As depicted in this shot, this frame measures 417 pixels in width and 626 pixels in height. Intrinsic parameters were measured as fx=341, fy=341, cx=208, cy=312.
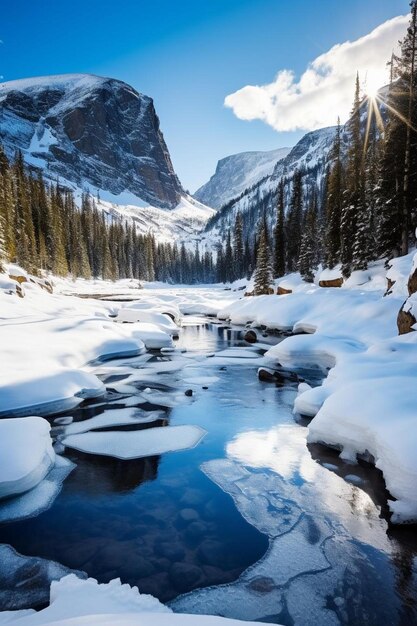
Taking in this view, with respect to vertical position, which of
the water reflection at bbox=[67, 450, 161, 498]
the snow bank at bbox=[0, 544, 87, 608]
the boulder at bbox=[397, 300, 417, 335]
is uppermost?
the boulder at bbox=[397, 300, 417, 335]

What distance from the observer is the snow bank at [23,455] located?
5594 millimetres

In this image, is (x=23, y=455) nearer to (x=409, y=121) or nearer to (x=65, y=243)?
(x=409, y=121)

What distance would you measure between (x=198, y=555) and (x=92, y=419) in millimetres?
5472

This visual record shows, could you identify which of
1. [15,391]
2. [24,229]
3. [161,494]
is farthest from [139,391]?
[24,229]

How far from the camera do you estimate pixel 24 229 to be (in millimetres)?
42406

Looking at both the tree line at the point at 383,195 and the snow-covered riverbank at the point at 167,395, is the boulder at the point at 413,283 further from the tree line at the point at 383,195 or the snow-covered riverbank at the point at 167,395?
the tree line at the point at 383,195

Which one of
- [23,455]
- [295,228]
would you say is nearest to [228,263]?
[295,228]

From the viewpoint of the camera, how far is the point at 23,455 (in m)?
5.98

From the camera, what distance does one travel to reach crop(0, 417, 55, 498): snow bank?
5.59 m

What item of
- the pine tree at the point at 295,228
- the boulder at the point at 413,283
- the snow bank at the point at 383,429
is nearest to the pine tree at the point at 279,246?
the pine tree at the point at 295,228

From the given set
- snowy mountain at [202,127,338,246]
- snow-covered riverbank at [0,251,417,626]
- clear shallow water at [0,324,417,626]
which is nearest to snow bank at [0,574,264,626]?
snow-covered riverbank at [0,251,417,626]

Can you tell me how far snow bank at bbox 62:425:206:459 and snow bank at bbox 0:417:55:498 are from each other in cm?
96

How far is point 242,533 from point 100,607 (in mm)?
2313

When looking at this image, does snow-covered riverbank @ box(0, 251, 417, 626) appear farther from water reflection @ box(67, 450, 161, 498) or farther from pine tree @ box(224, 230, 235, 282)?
pine tree @ box(224, 230, 235, 282)
